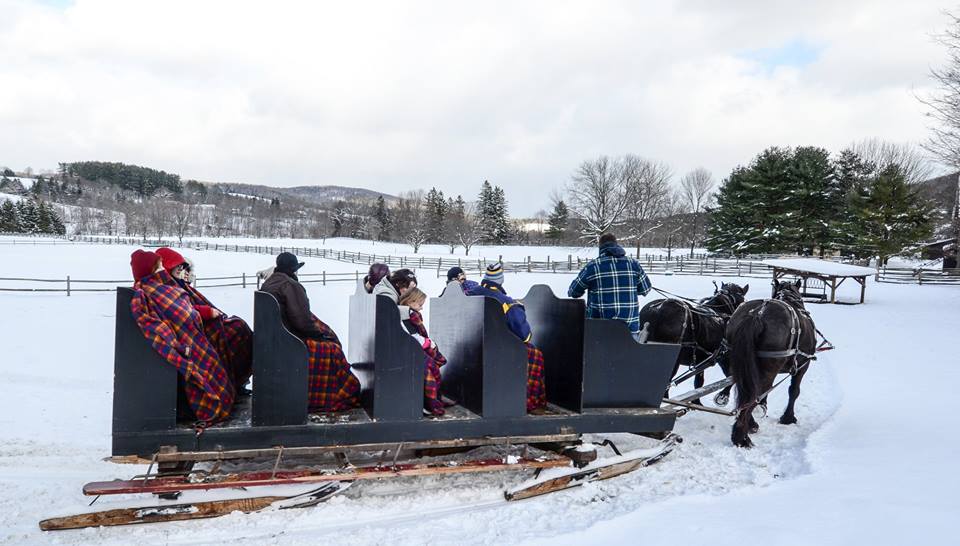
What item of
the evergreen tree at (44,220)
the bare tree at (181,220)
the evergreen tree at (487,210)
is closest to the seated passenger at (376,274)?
the evergreen tree at (487,210)

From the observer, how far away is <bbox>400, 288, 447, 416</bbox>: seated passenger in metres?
4.20

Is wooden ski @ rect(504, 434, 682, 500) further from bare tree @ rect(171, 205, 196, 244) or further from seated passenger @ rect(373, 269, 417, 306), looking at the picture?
bare tree @ rect(171, 205, 196, 244)

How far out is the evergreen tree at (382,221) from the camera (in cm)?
8531

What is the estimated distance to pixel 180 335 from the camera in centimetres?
362

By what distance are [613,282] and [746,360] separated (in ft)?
5.41

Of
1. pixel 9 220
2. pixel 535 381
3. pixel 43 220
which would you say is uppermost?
pixel 43 220

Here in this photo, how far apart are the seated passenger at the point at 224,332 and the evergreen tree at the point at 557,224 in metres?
55.4

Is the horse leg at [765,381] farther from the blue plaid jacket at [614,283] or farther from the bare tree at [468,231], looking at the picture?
the bare tree at [468,231]

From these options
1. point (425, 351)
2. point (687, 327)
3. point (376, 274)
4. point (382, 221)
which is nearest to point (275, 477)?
point (425, 351)

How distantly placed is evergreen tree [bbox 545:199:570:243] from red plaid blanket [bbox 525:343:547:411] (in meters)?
54.7

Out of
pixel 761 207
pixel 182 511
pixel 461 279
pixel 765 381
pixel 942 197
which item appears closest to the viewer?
pixel 182 511

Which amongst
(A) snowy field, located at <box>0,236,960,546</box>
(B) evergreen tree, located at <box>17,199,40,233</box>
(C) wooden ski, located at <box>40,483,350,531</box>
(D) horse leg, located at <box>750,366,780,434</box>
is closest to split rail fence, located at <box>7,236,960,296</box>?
(A) snowy field, located at <box>0,236,960,546</box>

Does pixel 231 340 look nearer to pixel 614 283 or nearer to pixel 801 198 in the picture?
pixel 614 283

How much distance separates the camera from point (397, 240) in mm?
82375
